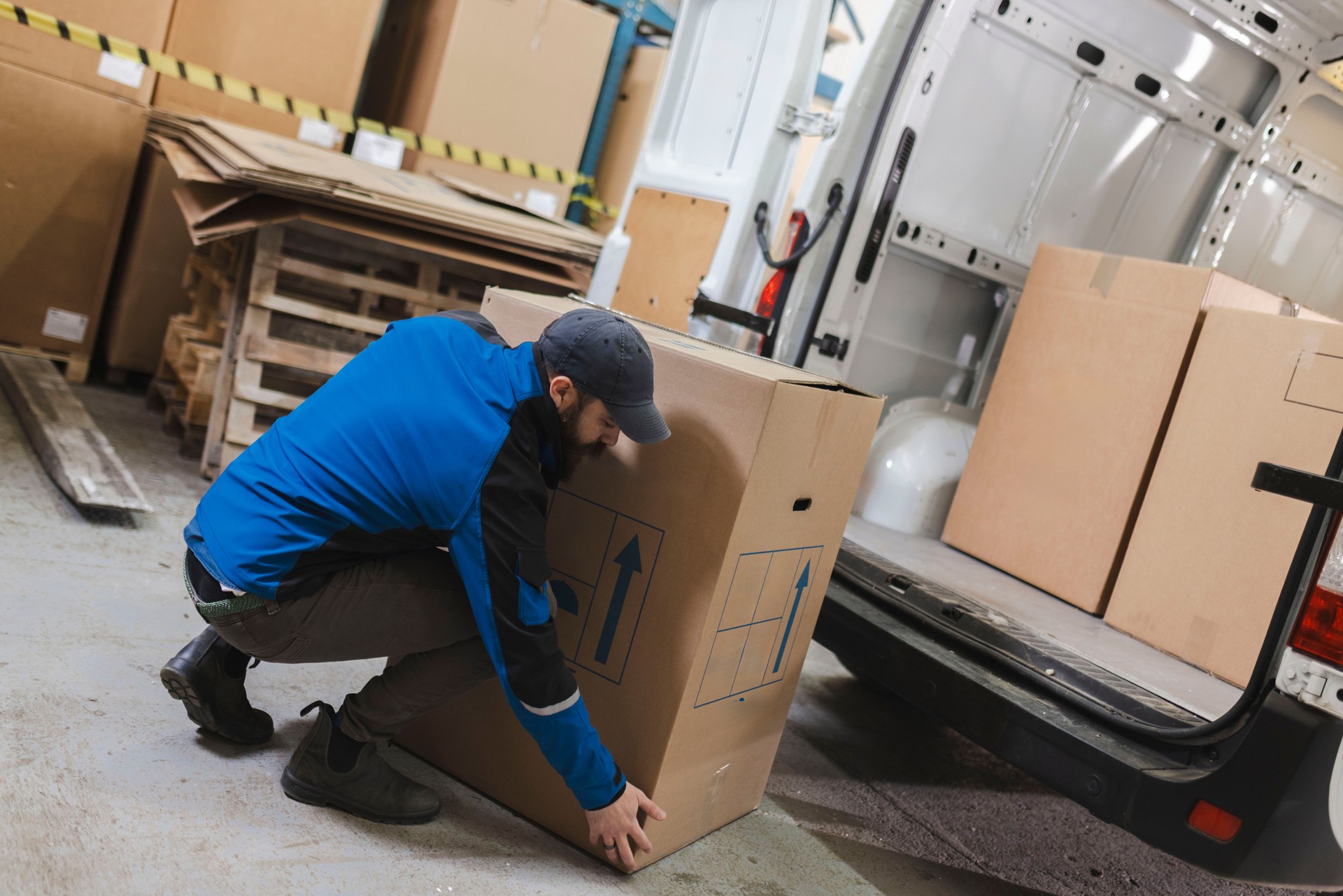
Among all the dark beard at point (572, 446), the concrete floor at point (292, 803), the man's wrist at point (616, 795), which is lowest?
the concrete floor at point (292, 803)

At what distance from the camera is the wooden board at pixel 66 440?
3.16 metres

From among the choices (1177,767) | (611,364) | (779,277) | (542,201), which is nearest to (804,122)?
(779,277)

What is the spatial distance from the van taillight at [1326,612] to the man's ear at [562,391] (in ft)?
4.53

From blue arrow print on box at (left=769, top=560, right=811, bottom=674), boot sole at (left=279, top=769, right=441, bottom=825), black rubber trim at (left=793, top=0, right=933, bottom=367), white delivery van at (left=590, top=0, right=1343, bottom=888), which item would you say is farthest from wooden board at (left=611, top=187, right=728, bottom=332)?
boot sole at (left=279, top=769, right=441, bottom=825)

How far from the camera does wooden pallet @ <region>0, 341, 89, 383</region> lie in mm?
4652

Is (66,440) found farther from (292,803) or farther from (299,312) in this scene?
(292,803)

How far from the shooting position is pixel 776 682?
2.36 m

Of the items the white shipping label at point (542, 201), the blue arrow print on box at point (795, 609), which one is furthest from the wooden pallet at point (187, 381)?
the blue arrow print on box at point (795, 609)

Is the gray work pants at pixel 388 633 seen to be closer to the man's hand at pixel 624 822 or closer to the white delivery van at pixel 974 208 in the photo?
the man's hand at pixel 624 822

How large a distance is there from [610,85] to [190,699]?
4629 millimetres

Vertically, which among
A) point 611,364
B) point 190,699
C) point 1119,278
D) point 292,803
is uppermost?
point 1119,278

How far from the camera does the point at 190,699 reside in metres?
2.07

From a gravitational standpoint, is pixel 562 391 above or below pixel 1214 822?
above

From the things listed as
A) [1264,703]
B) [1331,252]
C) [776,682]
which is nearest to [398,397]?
[776,682]
